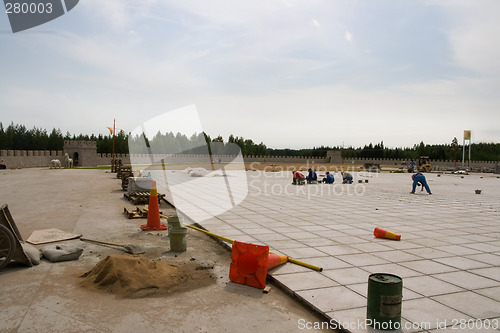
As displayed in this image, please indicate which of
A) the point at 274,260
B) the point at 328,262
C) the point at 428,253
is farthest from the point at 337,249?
the point at 274,260

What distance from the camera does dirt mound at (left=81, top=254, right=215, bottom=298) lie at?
4328mm

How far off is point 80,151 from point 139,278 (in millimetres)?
55188

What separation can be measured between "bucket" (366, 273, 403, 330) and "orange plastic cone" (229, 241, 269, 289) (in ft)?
5.02

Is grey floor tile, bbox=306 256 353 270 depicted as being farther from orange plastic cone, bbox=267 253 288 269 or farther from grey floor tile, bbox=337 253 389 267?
orange plastic cone, bbox=267 253 288 269

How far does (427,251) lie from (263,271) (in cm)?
341

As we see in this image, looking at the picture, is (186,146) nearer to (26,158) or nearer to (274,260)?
(26,158)

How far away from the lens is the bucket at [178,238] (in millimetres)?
6090

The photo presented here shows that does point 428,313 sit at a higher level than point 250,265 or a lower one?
lower

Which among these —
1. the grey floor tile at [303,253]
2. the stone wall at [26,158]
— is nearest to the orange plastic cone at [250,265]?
the grey floor tile at [303,253]

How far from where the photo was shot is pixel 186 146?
295ft

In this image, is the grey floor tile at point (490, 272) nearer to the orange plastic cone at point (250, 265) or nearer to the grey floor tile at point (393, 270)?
the grey floor tile at point (393, 270)

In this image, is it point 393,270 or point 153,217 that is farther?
point 153,217

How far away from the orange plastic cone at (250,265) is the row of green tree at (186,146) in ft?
177

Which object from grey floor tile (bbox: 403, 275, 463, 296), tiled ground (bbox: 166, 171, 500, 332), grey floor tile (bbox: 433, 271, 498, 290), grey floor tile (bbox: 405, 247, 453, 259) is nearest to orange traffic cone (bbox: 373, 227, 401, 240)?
tiled ground (bbox: 166, 171, 500, 332)
